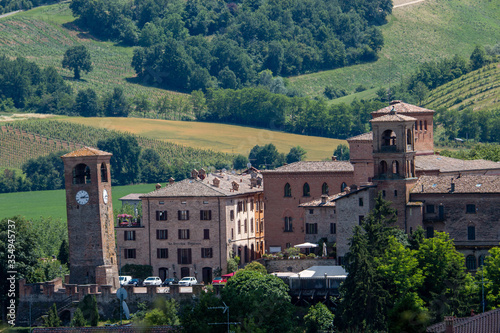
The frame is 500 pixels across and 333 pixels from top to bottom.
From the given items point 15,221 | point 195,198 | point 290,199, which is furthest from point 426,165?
point 15,221

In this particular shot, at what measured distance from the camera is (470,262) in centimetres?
9594

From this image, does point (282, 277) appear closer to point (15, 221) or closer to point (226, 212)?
point (226, 212)

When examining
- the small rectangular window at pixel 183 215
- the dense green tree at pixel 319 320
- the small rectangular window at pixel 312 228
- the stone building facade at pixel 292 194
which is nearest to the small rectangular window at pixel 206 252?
the small rectangular window at pixel 183 215

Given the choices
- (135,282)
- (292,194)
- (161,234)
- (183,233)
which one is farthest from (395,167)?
(135,282)

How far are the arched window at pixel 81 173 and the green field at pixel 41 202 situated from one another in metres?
53.0

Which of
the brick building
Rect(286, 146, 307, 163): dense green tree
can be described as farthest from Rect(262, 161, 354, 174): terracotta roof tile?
Rect(286, 146, 307, 163): dense green tree

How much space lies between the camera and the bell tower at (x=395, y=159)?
321 feet

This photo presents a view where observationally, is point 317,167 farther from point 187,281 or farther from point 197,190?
point 187,281

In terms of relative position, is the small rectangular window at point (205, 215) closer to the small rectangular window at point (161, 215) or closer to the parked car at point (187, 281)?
the small rectangular window at point (161, 215)

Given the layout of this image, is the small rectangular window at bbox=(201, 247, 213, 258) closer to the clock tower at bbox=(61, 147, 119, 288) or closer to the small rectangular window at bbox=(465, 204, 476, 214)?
the clock tower at bbox=(61, 147, 119, 288)

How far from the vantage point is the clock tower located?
10431cm

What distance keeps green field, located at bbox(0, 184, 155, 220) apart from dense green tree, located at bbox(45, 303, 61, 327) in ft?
199

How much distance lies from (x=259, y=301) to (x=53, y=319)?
19.0 meters

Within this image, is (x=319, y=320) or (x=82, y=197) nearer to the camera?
(x=319, y=320)
